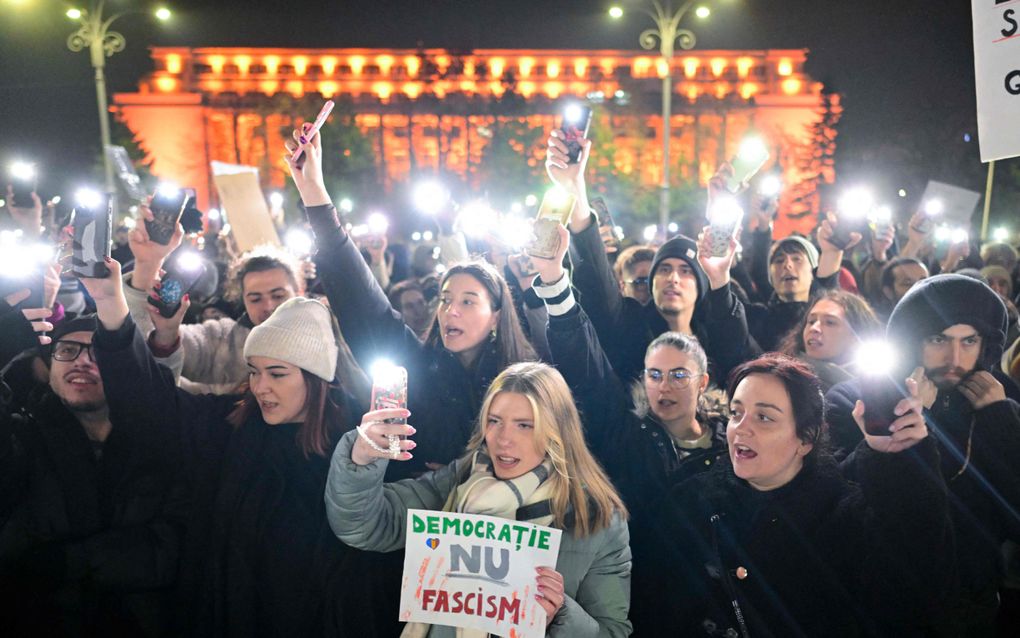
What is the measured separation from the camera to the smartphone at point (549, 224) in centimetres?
378

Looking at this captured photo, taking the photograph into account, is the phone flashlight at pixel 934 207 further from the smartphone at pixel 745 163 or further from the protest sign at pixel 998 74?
the protest sign at pixel 998 74

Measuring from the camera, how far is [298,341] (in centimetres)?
363

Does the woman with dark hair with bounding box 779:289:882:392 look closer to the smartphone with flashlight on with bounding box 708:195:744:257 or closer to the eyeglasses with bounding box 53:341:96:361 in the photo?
the smartphone with flashlight on with bounding box 708:195:744:257

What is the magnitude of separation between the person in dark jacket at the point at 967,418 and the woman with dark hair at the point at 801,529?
0.29 metres

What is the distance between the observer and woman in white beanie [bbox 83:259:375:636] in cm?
333

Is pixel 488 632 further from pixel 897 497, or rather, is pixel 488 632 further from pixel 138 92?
pixel 138 92

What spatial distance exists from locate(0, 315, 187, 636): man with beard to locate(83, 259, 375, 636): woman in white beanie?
0.10m

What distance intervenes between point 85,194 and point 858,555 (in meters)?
3.24

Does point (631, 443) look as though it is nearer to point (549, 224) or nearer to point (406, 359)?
point (549, 224)

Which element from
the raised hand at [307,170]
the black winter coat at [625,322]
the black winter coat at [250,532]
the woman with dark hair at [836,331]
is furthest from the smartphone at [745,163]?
the black winter coat at [250,532]

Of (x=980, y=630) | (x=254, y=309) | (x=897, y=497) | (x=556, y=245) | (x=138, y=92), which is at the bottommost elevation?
(x=980, y=630)

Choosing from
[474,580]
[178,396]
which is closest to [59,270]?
[178,396]

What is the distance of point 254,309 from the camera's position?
4.88 metres

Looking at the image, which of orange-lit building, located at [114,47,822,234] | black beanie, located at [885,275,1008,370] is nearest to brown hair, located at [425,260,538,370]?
black beanie, located at [885,275,1008,370]
